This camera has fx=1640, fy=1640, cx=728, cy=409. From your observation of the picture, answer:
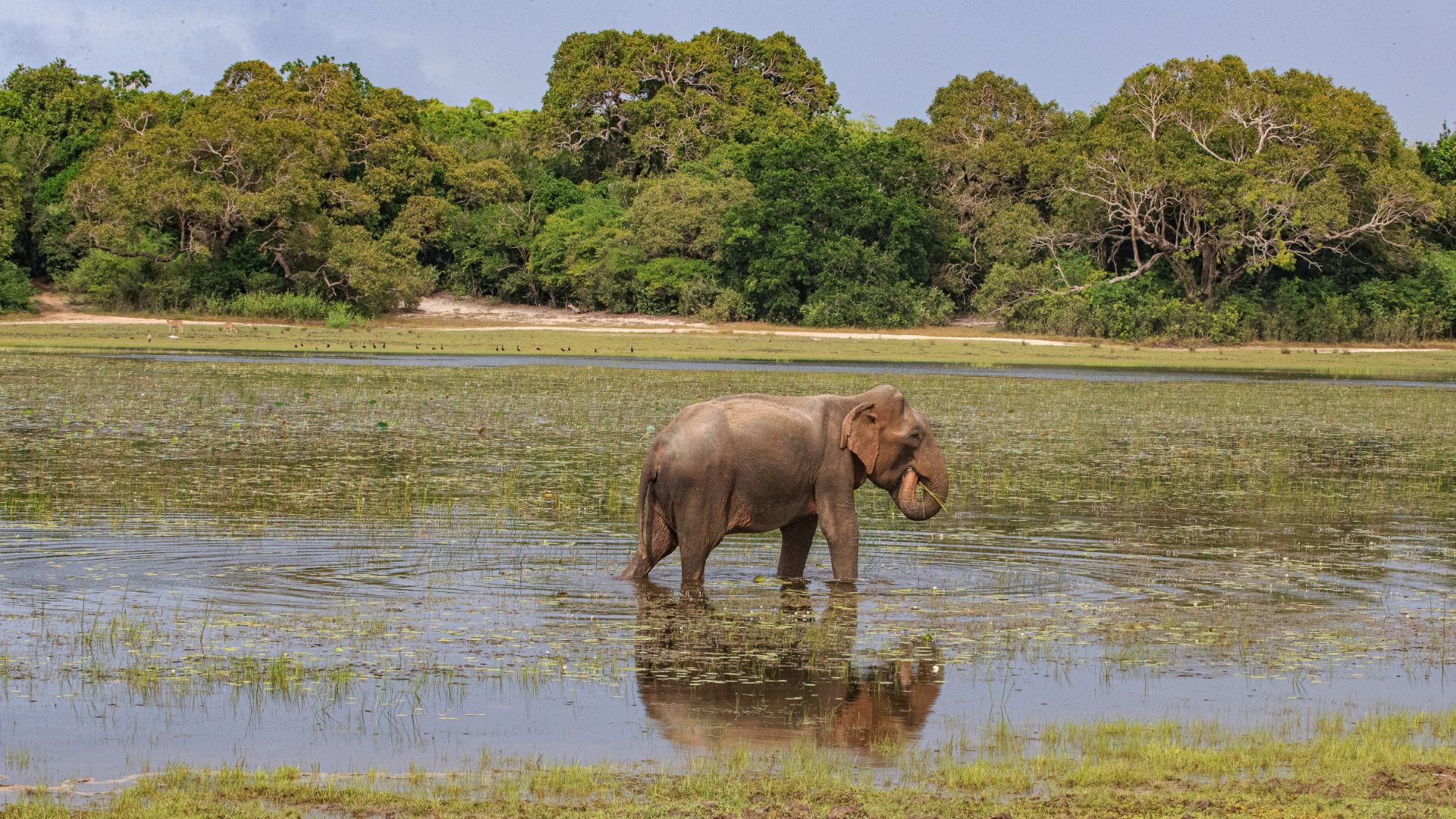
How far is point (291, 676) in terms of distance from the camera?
31.6 ft

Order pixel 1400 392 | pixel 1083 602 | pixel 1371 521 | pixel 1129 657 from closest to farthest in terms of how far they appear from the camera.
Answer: pixel 1129 657 → pixel 1083 602 → pixel 1371 521 → pixel 1400 392

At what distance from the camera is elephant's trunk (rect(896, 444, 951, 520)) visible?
45.0 feet

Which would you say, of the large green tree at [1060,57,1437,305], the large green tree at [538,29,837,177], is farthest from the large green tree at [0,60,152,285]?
the large green tree at [1060,57,1437,305]

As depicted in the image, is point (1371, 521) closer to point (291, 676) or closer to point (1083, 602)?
point (1083, 602)

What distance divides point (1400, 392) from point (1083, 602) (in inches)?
1211

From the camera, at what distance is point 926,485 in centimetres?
1390

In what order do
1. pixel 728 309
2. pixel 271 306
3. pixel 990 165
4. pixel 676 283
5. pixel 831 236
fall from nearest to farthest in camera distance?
pixel 271 306, pixel 728 309, pixel 831 236, pixel 676 283, pixel 990 165

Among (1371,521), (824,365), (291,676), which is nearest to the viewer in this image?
(291,676)

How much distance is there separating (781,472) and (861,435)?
780 mm

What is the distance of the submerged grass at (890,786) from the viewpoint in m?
7.13

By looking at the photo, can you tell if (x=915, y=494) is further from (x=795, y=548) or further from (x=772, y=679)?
(x=772, y=679)

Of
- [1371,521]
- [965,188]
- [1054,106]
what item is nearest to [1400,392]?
[1371,521]

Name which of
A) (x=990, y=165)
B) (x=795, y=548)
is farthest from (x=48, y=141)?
(x=795, y=548)

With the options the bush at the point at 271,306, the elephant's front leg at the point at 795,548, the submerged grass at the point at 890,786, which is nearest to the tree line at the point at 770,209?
the bush at the point at 271,306
